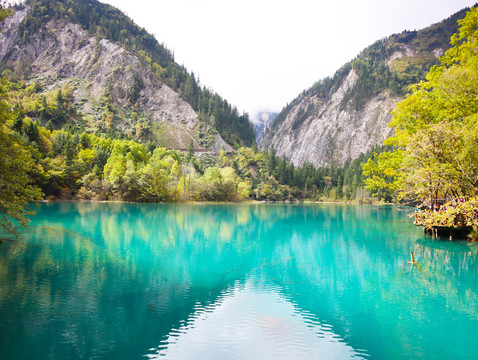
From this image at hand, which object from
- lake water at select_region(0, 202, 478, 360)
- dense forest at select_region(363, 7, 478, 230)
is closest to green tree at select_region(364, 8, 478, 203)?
dense forest at select_region(363, 7, 478, 230)

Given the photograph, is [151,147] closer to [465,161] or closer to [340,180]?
[340,180]

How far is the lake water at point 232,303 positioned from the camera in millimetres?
10008

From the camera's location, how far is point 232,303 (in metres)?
14.1

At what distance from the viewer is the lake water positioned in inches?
394

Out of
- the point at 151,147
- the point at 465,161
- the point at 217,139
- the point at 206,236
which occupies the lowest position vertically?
the point at 206,236

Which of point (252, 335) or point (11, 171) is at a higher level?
point (11, 171)

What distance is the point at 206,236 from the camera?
34.6m

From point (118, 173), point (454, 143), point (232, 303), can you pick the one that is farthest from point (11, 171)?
point (118, 173)

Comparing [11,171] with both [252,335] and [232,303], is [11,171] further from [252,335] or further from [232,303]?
[252,335]

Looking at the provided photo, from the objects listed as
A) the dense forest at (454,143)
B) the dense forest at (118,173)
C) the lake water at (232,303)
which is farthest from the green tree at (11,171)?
the dense forest at (118,173)

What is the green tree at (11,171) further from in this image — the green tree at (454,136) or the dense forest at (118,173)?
the dense forest at (118,173)

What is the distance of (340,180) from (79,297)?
6780 inches

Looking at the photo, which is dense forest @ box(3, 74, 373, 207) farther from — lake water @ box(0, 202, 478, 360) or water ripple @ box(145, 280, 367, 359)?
water ripple @ box(145, 280, 367, 359)

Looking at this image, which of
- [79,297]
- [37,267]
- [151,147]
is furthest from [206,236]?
[151,147]
